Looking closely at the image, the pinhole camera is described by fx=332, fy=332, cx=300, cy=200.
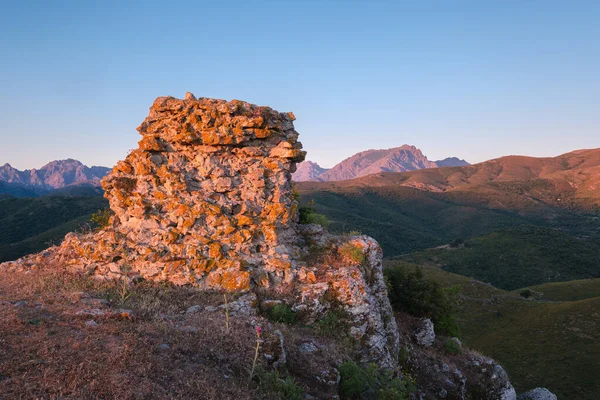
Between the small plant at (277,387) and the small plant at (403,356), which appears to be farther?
the small plant at (403,356)

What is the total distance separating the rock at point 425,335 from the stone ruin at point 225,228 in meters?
2.85

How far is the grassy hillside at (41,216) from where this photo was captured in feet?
276

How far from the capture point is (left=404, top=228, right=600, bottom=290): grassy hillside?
238ft

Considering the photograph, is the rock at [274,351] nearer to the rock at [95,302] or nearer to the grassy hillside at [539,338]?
the rock at [95,302]

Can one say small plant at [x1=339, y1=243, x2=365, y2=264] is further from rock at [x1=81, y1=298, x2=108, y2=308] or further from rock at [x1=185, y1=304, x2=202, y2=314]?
rock at [x1=81, y1=298, x2=108, y2=308]

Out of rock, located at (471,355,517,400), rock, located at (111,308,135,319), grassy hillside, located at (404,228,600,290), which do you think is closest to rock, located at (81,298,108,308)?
rock, located at (111,308,135,319)

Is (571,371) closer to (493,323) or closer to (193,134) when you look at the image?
(493,323)

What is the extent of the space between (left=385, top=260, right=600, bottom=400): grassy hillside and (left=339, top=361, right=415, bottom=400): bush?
11.7 meters

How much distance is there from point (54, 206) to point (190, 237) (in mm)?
127257

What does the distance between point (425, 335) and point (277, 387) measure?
9564mm

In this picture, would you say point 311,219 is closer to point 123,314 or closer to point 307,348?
point 307,348

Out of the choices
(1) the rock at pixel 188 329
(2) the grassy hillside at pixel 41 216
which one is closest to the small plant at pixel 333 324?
(1) the rock at pixel 188 329

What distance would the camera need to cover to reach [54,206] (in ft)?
364

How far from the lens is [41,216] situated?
103 metres
